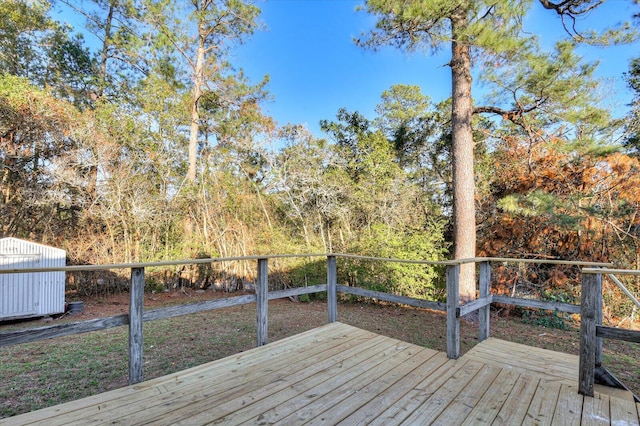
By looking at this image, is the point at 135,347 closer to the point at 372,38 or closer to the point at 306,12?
the point at 372,38

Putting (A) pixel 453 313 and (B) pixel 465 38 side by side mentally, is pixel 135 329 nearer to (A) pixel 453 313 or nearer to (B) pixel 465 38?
(A) pixel 453 313

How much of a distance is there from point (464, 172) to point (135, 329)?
5.48 metres

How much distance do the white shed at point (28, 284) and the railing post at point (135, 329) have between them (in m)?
4.52

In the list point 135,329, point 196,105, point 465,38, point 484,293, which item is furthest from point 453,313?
point 196,105

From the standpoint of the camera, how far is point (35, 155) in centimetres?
693

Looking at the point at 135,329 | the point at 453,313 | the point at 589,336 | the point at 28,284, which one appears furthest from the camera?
the point at 28,284

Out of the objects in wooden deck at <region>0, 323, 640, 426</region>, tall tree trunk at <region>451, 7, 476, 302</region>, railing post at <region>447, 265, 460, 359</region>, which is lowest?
wooden deck at <region>0, 323, 640, 426</region>

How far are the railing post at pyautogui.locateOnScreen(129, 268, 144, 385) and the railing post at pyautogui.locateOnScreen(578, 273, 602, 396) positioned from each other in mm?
3265

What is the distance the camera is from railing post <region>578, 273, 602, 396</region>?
83.0 inches

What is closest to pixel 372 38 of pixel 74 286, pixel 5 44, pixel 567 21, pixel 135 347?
pixel 567 21

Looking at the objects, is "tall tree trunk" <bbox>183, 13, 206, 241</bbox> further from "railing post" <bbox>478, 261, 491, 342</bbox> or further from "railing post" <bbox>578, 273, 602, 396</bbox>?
"railing post" <bbox>578, 273, 602, 396</bbox>

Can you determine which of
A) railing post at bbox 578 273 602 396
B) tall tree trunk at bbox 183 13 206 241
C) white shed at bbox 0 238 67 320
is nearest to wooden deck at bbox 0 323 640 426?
railing post at bbox 578 273 602 396

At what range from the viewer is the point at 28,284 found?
17.9ft

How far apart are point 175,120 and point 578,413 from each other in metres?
10.1
